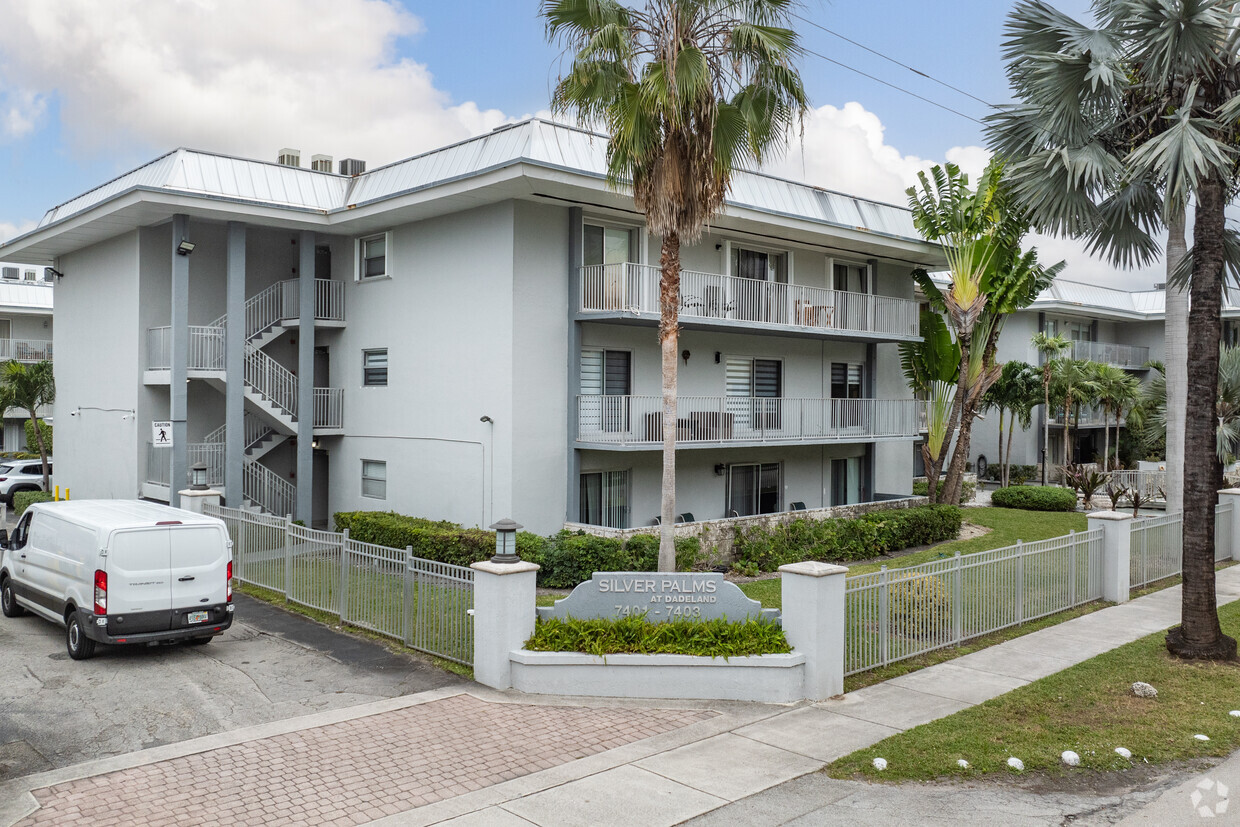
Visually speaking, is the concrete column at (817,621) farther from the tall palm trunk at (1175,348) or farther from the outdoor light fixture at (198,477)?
the outdoor light fixture at (198,477)

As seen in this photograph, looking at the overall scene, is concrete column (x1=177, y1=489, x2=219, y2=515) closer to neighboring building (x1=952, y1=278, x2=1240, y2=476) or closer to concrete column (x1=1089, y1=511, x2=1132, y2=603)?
concrete column (x1=1089, y1=511, x2=1132, y2=603)

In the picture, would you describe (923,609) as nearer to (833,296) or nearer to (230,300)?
(833,296)

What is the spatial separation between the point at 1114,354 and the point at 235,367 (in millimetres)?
36797

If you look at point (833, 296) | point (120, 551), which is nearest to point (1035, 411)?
point (833, 296)

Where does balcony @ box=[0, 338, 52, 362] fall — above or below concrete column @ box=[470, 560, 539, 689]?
above

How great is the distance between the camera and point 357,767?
816 cm

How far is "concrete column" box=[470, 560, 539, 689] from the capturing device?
33.6ft

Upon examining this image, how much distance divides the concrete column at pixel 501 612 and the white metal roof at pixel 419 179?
343 inches

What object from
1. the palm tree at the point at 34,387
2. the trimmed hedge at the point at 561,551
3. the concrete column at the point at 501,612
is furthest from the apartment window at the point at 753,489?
the palm tree at the point at 34,387

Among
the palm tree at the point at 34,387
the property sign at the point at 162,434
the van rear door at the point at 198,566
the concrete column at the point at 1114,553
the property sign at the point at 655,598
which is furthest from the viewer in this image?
the palm tree at the point at 34,387

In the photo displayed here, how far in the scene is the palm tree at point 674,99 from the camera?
12422 millimetres

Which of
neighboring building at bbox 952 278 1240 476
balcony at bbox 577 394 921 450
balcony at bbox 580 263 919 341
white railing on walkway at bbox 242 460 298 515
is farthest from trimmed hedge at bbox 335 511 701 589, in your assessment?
neighboring building at bbox 952 278 1240 476

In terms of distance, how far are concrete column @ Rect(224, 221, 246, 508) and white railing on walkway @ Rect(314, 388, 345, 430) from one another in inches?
88.0

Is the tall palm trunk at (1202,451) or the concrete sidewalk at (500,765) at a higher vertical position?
the tall palm trunk at (1202,451)
